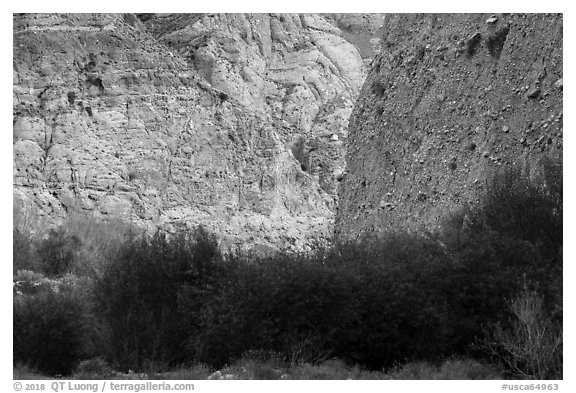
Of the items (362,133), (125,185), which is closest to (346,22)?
(125,185)

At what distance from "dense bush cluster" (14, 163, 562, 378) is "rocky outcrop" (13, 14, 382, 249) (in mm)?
34659

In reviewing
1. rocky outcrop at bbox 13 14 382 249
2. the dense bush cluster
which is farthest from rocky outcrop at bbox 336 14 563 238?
rocky outcrop at bbox 13 14 382 249

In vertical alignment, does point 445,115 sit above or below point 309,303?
above

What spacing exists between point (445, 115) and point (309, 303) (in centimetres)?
956

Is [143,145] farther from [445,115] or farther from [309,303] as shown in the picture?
[309,303]

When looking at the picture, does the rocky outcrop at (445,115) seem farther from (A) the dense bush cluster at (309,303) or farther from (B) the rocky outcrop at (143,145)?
(B) the rocky outcrop at (143,145)

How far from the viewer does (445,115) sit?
89.4 ft

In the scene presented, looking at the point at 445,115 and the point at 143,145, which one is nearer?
the point at 445,115

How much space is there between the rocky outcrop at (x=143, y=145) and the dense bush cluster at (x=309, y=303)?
34.7 meters

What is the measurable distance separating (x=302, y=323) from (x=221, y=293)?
1.90 metres

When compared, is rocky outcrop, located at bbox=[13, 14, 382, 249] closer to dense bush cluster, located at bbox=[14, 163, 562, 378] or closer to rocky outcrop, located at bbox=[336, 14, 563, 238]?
rocky outcrop, located at bbox=[336, 14, 563, 238]

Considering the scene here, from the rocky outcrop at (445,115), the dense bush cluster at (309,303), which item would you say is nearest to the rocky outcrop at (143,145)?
the rocky outcrop at (445,115)

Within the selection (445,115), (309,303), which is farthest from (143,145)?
(309,303)

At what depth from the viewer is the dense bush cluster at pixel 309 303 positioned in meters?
19.3
